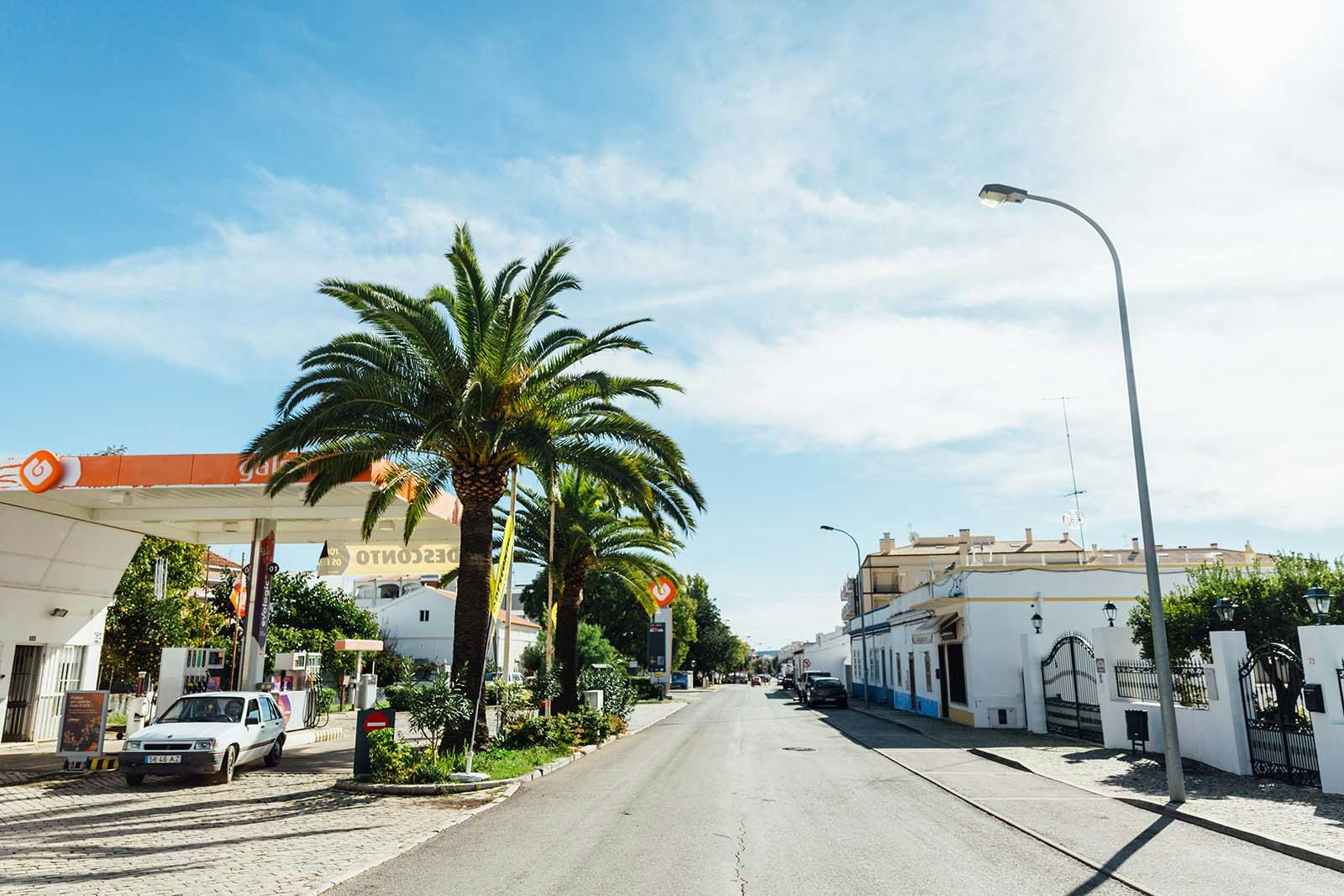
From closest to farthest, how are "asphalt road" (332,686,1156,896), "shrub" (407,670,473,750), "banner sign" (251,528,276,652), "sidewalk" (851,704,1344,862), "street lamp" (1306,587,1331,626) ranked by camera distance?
"asphalt road" (332,686,1156,896) → "sidewalk" (851,704,1344,862) → "street lamp" (1306,587,1331,626) → "shrub" (407,670,473,750) → "banner sign" (251,528,276,652)

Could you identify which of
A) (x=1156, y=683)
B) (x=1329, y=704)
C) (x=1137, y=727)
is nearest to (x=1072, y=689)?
(x=1156, y=683)

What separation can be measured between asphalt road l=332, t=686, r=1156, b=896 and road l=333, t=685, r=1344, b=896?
1.2 inches

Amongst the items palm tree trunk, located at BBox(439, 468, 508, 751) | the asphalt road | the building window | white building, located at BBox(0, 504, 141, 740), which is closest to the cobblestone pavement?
the asphalt road

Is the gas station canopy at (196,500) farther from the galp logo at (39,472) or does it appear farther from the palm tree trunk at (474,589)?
the palm tree trunk at (474,589)

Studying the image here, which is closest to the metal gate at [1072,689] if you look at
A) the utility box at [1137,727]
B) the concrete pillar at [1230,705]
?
the utility box at [1137,727]

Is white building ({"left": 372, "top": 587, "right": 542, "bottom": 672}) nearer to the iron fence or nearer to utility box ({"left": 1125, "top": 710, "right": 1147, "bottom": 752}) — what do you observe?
the iron fence

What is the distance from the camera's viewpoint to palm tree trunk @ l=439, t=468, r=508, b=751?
15.6 meters

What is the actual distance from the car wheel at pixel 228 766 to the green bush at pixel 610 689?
12.3 metres

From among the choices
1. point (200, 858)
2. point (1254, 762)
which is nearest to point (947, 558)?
point (1254, 762)

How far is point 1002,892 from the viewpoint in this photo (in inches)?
298

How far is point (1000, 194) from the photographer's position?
43.8ft

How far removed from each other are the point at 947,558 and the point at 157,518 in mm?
66074

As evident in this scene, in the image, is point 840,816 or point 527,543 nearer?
point 840,816

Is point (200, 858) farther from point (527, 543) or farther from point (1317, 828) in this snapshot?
point (527, 543)
